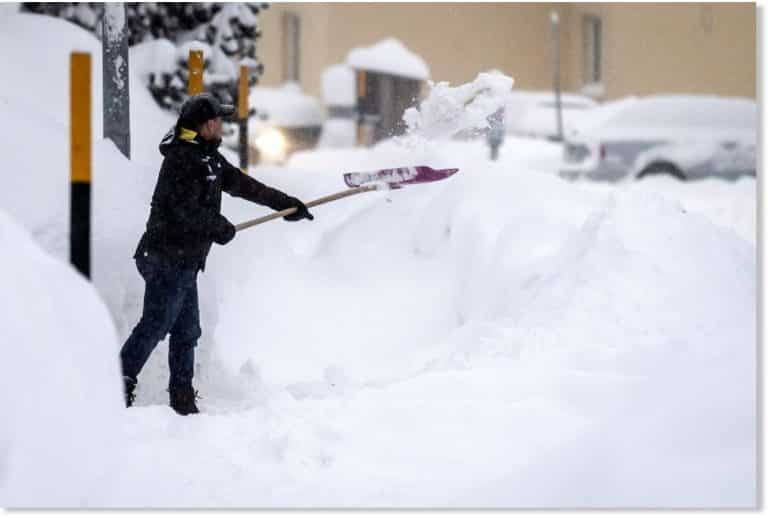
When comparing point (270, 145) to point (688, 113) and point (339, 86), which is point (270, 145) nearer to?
point (339, 86)

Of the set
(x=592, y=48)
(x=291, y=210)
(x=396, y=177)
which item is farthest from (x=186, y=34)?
(x=592, y=48)

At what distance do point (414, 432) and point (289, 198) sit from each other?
4.26ft

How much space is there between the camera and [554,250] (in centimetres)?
617

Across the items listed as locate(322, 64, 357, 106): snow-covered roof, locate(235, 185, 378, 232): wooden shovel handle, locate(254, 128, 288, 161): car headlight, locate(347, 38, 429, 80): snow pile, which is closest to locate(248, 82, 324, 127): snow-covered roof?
locate(322, 64, 357, 106): snow-covered roof

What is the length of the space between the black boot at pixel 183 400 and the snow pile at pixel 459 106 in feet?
5.61

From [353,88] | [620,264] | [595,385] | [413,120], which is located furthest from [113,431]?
[353,88]

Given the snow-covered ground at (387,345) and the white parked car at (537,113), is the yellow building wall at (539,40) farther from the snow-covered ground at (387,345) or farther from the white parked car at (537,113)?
the snow-covered ground at (387,345)

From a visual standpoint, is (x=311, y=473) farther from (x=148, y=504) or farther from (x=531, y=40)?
(x=531, y=40)

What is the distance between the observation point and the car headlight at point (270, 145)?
17.1 m

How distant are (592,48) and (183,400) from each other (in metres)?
22.8

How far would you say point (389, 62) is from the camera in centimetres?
2088

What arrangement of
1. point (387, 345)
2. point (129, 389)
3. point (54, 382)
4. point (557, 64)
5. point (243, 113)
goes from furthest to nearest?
point (557, 64) → point (243, 113) → point (387, 345) → point (129, 389) → point (54, 382)

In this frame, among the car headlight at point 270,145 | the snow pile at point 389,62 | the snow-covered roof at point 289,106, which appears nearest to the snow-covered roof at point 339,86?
the snow-covered roof at point 289,106

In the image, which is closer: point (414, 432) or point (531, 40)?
point (414, 432)
